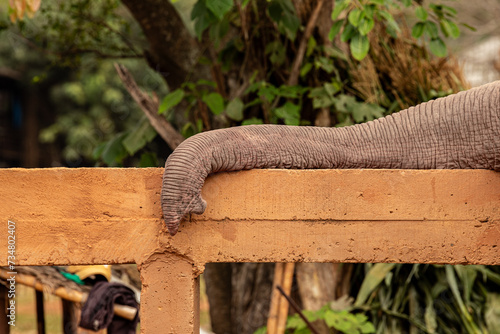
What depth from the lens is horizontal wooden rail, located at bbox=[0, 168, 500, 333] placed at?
108 inches

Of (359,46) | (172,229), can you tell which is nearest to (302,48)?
(359,46)

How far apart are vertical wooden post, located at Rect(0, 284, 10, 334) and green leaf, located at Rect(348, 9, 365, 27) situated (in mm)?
2993

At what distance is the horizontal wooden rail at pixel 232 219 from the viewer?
2.74 meters

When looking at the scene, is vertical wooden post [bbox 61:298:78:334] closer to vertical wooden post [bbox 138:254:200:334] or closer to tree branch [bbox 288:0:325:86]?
vertical wooden post [bbox 138:254:200:334]

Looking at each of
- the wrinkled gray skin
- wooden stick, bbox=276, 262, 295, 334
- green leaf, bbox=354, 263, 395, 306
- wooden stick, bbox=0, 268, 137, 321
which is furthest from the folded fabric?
green leaf, bbox=354, 263, 395, 306

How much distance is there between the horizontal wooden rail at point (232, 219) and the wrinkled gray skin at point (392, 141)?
101mm

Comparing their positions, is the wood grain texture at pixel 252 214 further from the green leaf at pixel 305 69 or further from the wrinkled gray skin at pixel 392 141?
the green leaf at pixel 305 69

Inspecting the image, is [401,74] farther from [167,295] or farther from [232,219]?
[167,295]

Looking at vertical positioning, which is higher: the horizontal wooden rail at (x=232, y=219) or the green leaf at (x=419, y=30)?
the green leaf at (x=419, y=30)

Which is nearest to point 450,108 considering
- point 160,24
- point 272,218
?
point 272,218

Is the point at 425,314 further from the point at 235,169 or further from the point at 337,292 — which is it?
the point at 235,169

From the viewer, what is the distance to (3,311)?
4.09 metres

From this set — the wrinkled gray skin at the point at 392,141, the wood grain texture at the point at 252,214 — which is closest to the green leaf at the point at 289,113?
the wrinkled gray skin at the point at 392,141

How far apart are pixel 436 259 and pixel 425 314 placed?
240 cm
